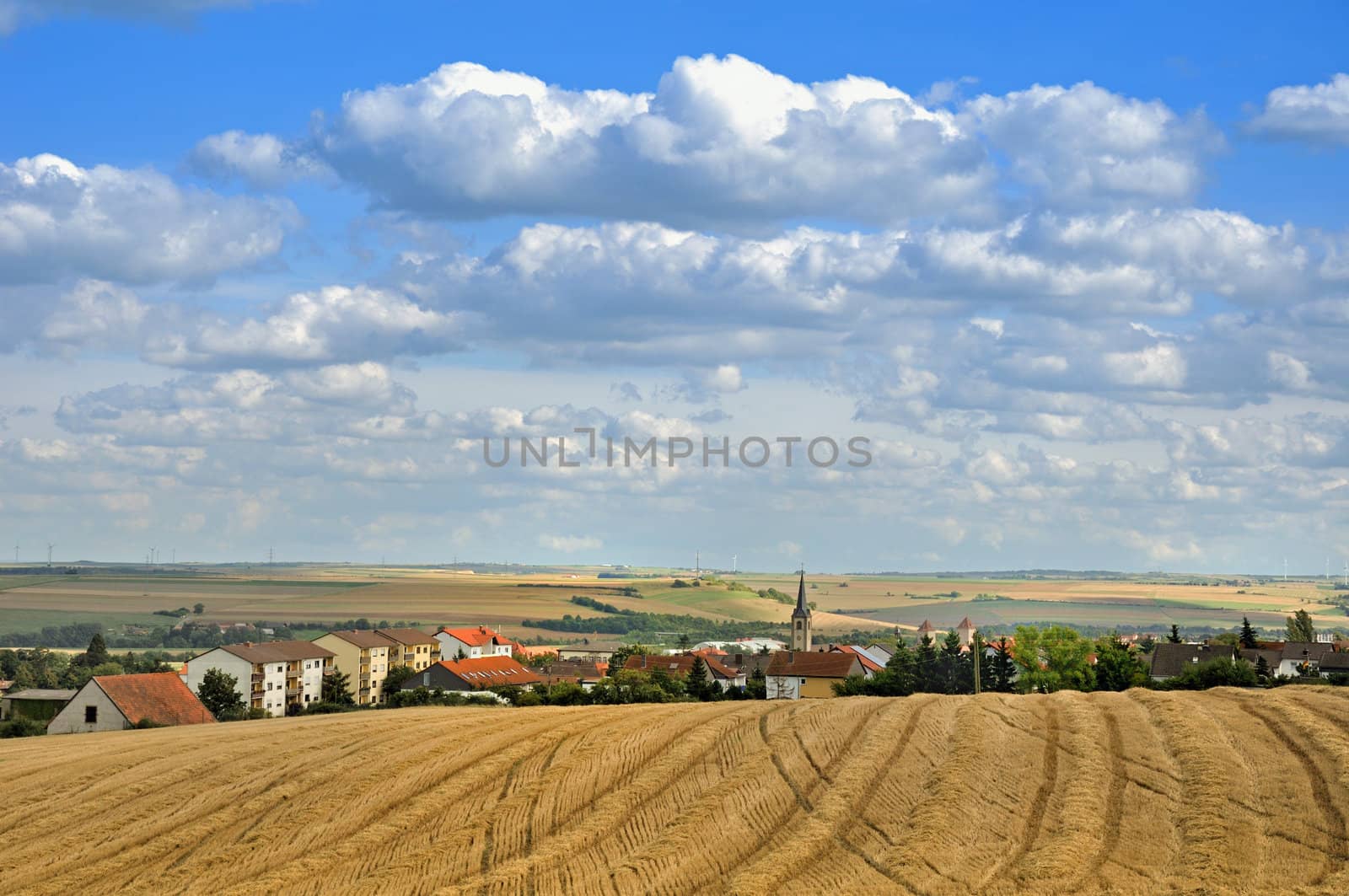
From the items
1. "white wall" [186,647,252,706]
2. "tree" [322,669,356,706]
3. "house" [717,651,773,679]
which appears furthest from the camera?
"house" [717,651,773,679]

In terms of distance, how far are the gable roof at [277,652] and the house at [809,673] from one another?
43.3 meters

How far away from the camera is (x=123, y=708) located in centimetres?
7825

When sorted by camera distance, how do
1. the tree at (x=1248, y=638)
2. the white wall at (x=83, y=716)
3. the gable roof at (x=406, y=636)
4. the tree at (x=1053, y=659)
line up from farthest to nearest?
1. the gable roof at (x=406, y=636)
2. the tree at (x=1248, y=638)
3. the tree at (x=1053, y=659)
4. the white wall at (x=83, y=716)

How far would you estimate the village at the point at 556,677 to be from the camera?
268 ft

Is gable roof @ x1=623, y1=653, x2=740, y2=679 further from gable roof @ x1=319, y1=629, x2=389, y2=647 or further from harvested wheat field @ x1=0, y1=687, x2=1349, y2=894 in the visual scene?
harvested wheat field @ x1=0, y1=687, x2=1349, y2=894

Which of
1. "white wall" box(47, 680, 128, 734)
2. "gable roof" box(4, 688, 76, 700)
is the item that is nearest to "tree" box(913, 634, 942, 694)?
"white wall" box(47, 680, 128, 734)

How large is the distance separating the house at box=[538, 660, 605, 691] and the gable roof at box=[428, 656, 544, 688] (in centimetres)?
192

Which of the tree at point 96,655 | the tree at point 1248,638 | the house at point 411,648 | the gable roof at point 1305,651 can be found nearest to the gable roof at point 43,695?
the house at point 411,648

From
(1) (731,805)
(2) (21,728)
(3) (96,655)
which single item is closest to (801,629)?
(3) (96,655)

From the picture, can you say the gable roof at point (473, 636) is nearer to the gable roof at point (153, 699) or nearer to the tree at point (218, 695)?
the tree at point (218, 695)

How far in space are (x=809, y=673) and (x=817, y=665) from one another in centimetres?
187

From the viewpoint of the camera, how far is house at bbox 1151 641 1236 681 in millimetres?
119062

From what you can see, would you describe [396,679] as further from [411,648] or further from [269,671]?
[411,648]

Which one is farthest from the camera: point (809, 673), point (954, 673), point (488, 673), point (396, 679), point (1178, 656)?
point (488, 673)
